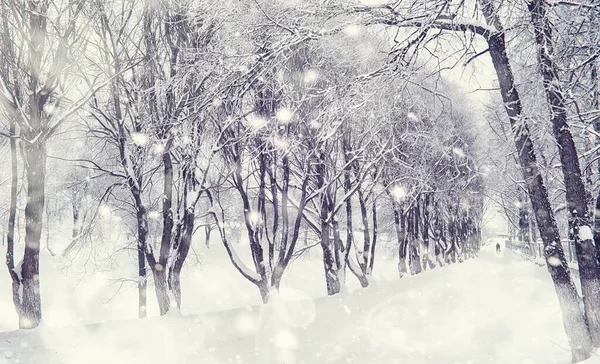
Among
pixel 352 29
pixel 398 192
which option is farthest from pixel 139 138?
pixel 398 192

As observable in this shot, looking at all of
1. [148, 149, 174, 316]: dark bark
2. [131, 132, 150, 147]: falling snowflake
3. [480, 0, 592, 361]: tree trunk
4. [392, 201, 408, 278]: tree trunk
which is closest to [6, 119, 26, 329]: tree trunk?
[131, 132, 150, 147]: falling snowflake

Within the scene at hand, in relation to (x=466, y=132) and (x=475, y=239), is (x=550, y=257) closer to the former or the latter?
(x=466, y=132)

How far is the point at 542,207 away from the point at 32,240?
9.36 meters

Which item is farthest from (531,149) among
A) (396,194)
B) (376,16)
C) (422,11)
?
(396,194)

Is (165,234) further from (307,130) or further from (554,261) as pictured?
(554,261)

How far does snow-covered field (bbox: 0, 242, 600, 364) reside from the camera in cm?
662

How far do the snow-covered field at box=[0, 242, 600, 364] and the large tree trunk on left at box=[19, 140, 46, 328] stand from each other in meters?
1.72

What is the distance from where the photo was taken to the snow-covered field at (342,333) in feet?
21.7

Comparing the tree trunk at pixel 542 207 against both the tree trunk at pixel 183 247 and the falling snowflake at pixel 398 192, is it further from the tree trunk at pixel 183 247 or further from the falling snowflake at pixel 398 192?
the falling snowflake at pixel 398 192

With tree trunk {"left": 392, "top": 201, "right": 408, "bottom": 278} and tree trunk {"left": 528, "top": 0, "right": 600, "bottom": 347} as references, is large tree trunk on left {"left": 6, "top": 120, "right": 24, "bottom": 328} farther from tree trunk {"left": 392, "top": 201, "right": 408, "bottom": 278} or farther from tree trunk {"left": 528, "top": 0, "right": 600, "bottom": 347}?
tree trunk {"left": 392, "top": 201, "right": 408, "bottom": 278}

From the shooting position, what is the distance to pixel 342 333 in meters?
8.29

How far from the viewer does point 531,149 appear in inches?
242

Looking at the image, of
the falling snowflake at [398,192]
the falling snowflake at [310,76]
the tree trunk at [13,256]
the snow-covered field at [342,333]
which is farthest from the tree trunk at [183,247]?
the falling snowflake at [398,192]

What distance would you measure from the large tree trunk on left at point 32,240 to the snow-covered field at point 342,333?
1715mm
